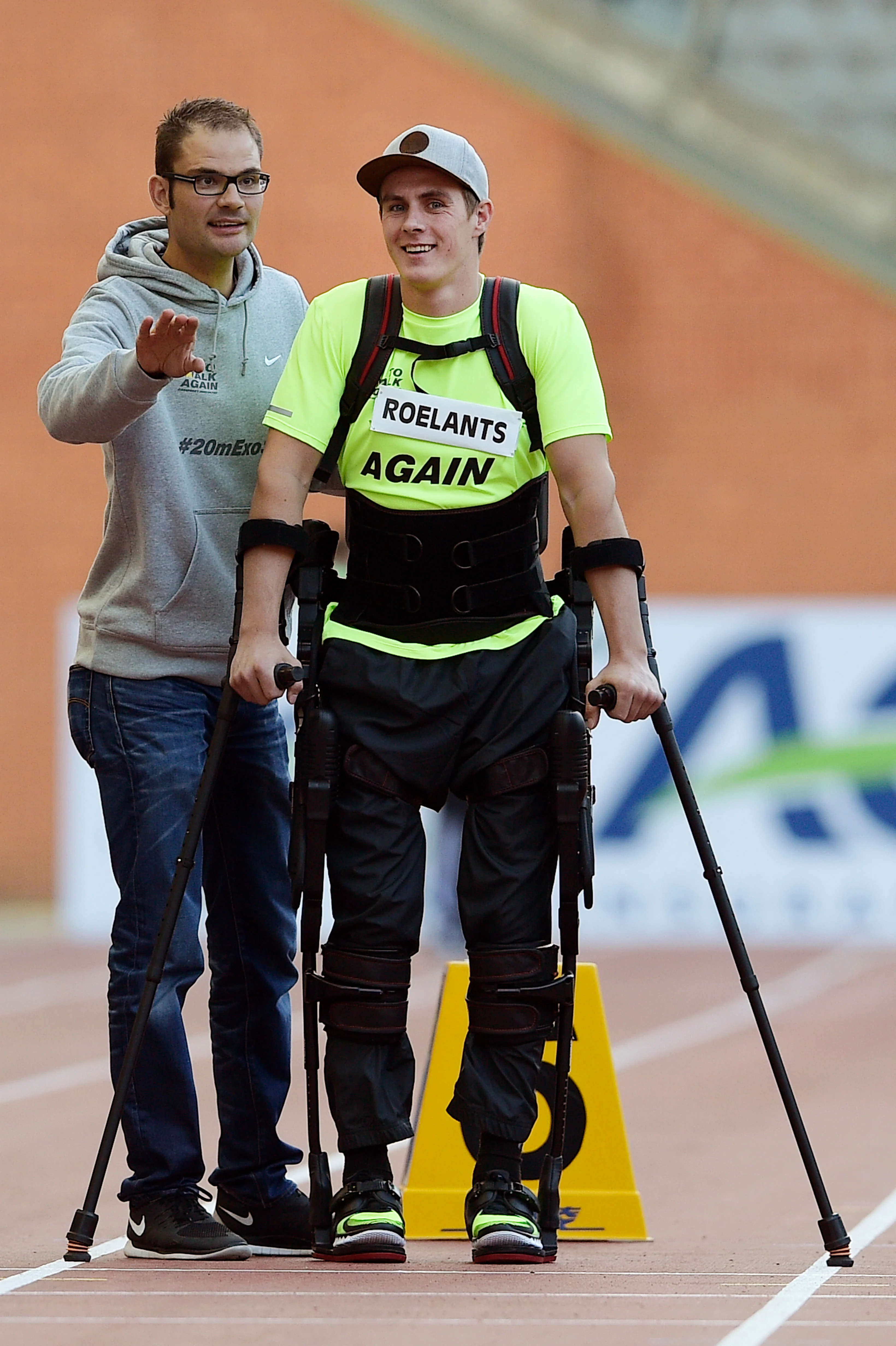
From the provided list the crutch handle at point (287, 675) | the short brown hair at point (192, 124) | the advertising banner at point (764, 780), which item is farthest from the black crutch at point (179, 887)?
the advertising banner at point (764, 780)

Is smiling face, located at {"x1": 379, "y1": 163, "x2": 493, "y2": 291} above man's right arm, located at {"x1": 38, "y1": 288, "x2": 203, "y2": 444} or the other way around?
above

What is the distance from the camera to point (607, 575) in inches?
165

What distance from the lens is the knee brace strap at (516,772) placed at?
13.6 ft

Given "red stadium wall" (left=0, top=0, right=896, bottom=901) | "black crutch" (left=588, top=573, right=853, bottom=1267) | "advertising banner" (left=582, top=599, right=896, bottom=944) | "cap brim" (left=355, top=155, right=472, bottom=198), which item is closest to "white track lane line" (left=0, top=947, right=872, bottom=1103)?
"advertising banner" (left=582, top=599, right=896, bottom=944)

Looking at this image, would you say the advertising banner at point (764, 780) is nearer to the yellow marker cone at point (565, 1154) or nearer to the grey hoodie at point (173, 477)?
the yellow marker cone at point (565, 1154)

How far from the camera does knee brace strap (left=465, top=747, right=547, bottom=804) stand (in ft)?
13.6

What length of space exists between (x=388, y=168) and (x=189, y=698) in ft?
3.77

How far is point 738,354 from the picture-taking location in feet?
54.0

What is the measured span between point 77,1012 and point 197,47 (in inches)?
354

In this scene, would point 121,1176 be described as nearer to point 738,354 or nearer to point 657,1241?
point 657,1241

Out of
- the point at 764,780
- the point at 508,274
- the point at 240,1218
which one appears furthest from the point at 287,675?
the point at 508,274

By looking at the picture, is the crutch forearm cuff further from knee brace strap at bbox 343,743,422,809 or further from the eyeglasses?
the eyeglasses

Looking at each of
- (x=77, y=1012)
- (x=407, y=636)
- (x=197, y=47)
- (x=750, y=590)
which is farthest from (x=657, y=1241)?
(x=197, y=47)

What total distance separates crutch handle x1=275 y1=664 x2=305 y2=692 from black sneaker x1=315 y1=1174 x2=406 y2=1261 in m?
0.95
